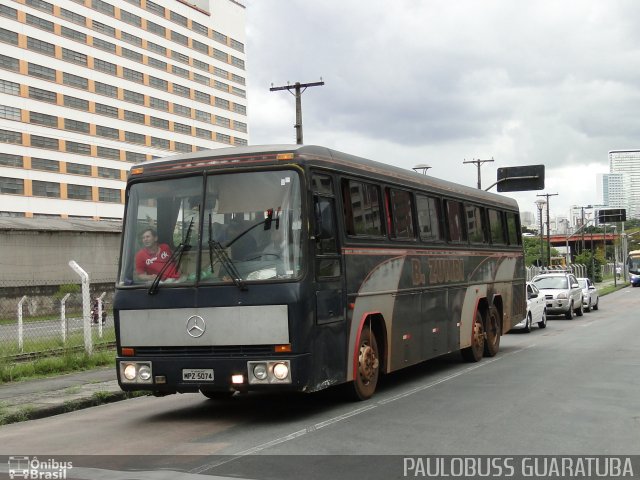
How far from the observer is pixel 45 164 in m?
88.5

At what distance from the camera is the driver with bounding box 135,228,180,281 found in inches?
374

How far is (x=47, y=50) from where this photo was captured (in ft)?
288

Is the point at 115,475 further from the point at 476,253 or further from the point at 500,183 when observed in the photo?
the point at 500,183

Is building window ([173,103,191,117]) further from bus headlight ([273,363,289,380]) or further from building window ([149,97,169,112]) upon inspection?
bus headlight ([273,363,289,380])

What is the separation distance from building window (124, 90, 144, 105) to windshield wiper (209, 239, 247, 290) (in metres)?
95.0

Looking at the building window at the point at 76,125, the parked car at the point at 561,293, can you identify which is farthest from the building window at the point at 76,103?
the parked car at the point at 561,293

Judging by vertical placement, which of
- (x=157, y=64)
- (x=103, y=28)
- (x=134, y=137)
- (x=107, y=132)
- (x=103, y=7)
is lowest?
(x=134, y=137)

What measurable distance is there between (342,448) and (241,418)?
2485 mm

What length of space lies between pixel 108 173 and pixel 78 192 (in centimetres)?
548

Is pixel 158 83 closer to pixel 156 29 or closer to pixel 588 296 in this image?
pixel 156 29

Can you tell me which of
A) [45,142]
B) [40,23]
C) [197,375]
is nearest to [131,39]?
[40,23]

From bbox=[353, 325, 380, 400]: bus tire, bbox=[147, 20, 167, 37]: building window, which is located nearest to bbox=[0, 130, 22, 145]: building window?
bbox=[147, 20, 167, 37]: building window

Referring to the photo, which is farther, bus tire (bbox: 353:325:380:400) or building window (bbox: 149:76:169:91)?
building window (bbox: 149:76:169:91)

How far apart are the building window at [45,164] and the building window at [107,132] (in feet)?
26.1
